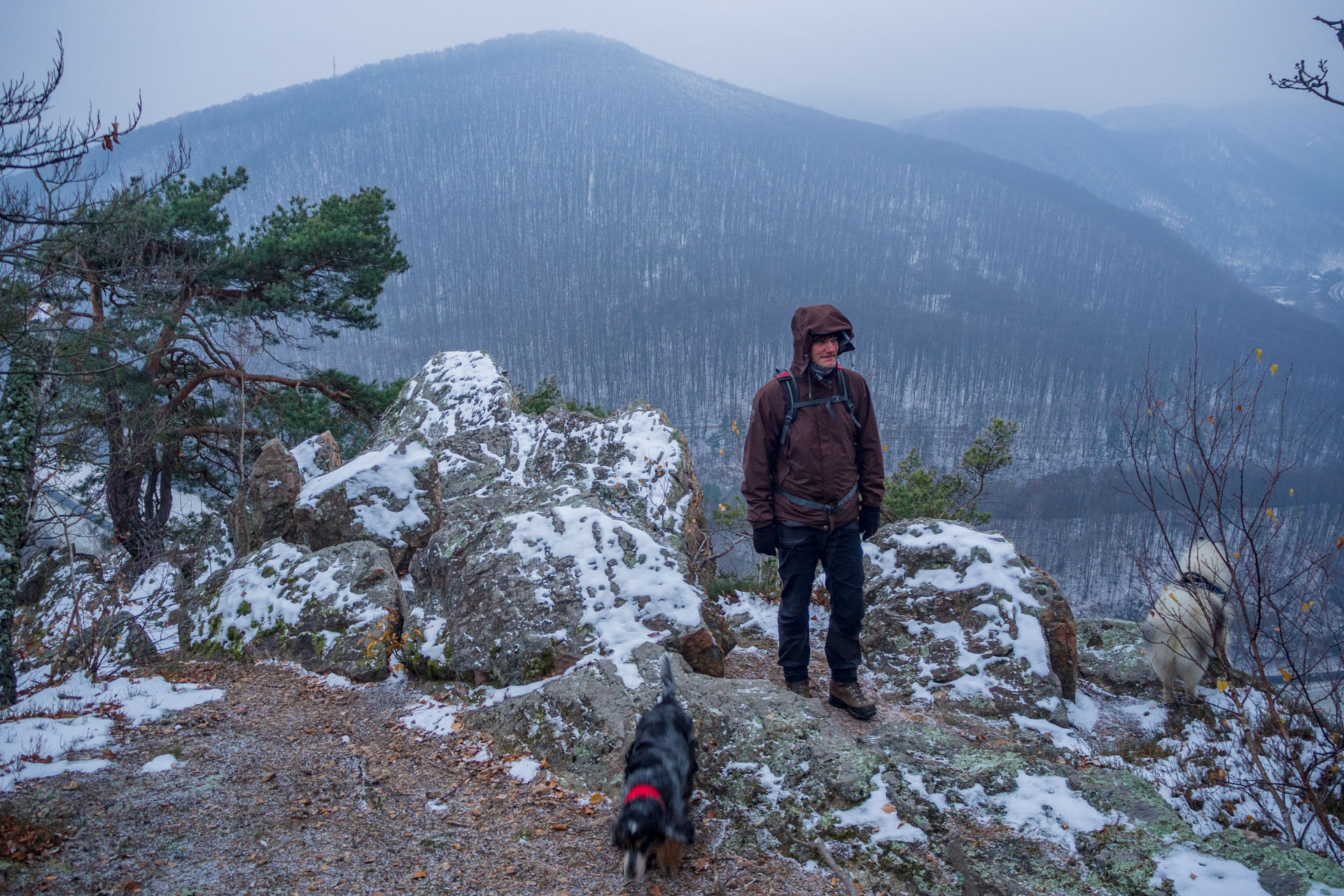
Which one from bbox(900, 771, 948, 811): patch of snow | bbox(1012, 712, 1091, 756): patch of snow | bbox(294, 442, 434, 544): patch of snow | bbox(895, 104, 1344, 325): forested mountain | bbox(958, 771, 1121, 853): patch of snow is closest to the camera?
bbox(958, 771, 1121, 853): patch of snow

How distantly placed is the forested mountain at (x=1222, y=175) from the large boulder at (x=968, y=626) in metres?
82.3

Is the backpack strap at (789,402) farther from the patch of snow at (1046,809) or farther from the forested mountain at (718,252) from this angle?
the forested mountain at (718,252)

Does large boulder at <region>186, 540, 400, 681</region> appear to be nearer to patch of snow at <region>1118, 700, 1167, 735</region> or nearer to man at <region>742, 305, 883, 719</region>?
man at <region>742, 305, 883, 719</region>

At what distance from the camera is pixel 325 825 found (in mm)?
3184

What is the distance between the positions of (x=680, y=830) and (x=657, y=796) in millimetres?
245

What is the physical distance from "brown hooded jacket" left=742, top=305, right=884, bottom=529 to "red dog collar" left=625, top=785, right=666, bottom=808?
5.95ft

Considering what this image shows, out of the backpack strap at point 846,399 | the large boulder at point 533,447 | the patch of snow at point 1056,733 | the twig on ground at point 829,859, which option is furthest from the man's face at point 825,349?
the large boulder at point 533,447

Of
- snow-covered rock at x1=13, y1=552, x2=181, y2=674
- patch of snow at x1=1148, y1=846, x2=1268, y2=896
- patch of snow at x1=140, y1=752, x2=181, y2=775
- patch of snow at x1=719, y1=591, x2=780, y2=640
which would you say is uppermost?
patch of snow at x1=1148, y1=846, x2=1268, y2=896

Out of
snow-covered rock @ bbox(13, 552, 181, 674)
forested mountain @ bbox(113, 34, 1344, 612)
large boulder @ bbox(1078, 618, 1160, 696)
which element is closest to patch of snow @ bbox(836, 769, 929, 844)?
large boulder @ bbox(1078, 618, 1160, 696)

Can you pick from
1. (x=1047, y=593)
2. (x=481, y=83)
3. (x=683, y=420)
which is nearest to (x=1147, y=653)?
(x=1047, y=593)

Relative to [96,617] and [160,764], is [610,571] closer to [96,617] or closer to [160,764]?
[160,764]

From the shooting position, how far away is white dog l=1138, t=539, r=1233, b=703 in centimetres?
444

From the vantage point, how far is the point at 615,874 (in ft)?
9.35

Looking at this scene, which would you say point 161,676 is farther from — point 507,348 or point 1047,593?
point 507,348
